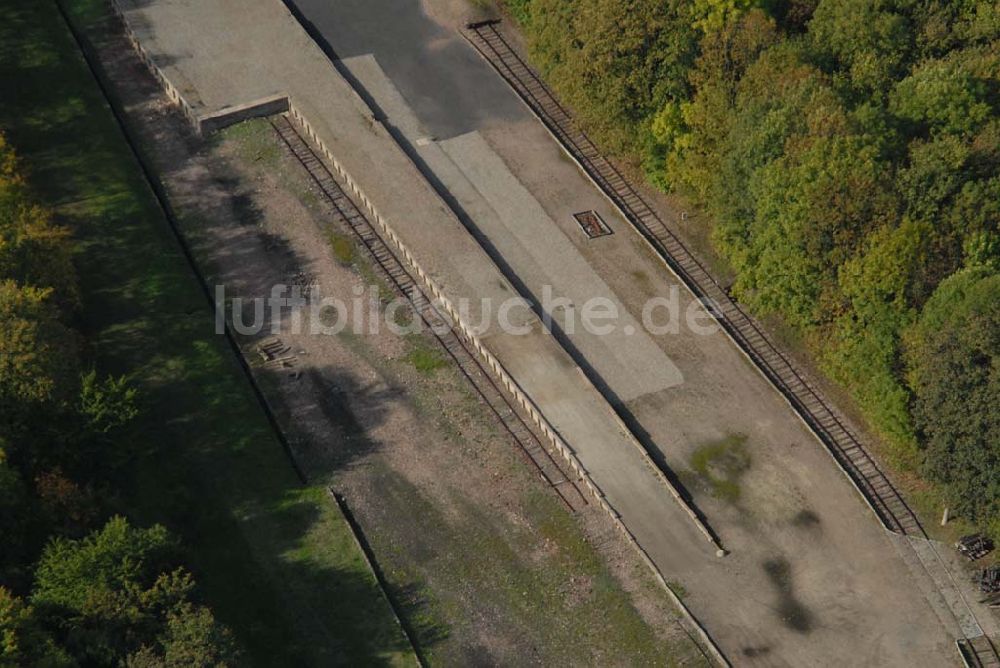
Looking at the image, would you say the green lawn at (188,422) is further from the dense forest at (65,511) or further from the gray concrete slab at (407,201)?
the gray concrete slab at (407,201)

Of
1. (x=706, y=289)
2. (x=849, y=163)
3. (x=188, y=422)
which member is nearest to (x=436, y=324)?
(x=188, y=422)

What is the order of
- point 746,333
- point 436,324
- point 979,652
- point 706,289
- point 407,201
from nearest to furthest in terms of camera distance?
1. point 979,652
2. point 436,324
3. point 746,333
4. point 706,289
5. point 407,201

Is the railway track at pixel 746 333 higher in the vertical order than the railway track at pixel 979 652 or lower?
higher

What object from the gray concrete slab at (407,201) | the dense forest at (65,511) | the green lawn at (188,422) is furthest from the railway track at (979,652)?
the dense forest at (65,511)

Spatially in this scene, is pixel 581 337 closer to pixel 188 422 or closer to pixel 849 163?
pixel 849 163

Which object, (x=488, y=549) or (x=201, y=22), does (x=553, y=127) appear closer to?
(x=201, y=22)
